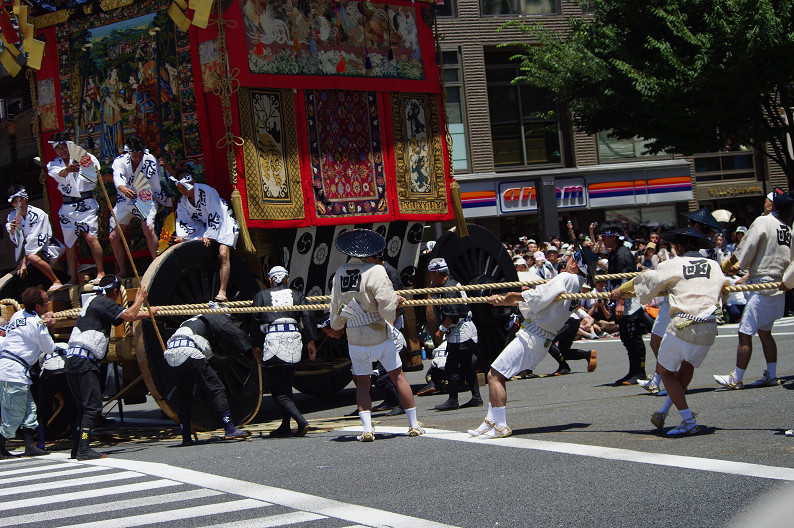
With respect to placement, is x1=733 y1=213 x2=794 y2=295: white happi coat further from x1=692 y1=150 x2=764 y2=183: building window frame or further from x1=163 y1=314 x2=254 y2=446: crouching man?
x1=692 y1=150 x2=764 y2=183: building window frame

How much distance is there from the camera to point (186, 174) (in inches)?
405

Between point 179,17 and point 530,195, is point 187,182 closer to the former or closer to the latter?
point 179,17

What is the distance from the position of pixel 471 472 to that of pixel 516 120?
73.2 ft

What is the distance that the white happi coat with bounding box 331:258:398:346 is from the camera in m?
8.22

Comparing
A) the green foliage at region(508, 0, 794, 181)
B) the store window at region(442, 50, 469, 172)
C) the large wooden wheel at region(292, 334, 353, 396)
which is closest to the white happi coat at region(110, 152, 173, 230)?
the large wooden wheel at region(292, 334, 353, 396)

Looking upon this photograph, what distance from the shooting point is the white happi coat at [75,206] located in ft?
34.9

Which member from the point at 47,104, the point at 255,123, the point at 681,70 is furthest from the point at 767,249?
the point at 681,70

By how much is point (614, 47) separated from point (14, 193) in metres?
13.7

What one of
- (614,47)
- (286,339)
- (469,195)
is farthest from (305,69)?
(469,195)

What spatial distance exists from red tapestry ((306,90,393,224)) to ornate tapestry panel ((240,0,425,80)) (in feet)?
1.21

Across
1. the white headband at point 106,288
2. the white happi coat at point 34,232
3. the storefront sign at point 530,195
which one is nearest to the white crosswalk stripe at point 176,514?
the white headband at point 106,288

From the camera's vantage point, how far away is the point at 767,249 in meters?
9.35

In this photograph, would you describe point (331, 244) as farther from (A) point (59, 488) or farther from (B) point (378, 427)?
(A) point (59, 488)

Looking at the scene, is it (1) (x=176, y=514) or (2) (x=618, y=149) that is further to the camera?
(2) (x=618, y=149)
